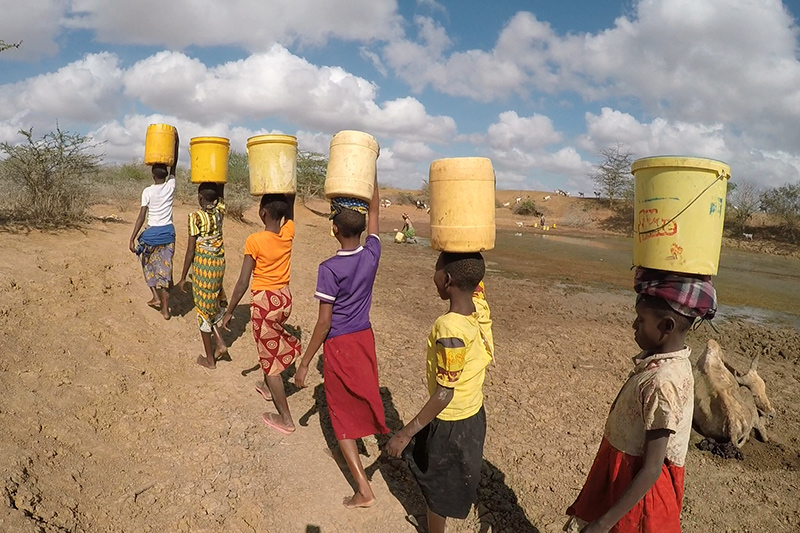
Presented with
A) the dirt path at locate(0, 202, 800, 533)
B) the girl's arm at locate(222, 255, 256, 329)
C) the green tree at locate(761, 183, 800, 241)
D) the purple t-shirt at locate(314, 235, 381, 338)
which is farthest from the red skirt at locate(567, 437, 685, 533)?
the green tree at locate(761, 183, 800, 241)

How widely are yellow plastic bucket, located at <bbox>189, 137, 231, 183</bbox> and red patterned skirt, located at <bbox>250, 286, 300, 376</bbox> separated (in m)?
1.26

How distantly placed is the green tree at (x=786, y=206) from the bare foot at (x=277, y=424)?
28.2 metres

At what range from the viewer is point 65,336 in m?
3.90

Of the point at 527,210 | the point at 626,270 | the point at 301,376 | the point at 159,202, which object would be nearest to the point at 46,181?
the point at 159,202

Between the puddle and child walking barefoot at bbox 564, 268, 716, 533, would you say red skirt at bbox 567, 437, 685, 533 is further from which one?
the puddle

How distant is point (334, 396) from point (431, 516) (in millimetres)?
838

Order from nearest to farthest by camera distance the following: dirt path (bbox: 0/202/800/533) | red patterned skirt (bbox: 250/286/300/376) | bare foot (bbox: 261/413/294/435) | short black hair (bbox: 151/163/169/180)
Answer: dirt path (bbox: 0/202/800/533)
red patterned skirt (bbox: 250/286/300/376)
bare foot (bbox: 261/413/294/435)
short black hair (bbox: 151/163/169/180)

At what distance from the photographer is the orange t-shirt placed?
3473 millimetres

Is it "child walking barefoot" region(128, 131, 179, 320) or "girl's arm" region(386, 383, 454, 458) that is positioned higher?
"child walking barefoot" region(128, 131, 179, 320)

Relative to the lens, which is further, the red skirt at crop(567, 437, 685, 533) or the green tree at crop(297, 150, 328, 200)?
the green tree at crop(297, 150, 328, 200)

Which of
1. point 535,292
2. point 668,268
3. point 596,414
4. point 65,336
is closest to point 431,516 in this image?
point 668,268

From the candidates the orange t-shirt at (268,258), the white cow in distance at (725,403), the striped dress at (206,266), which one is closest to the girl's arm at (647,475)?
the orange t-shirt at (268,258)

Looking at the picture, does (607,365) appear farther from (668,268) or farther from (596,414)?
(668,268)

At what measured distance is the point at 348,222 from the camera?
271 cm
